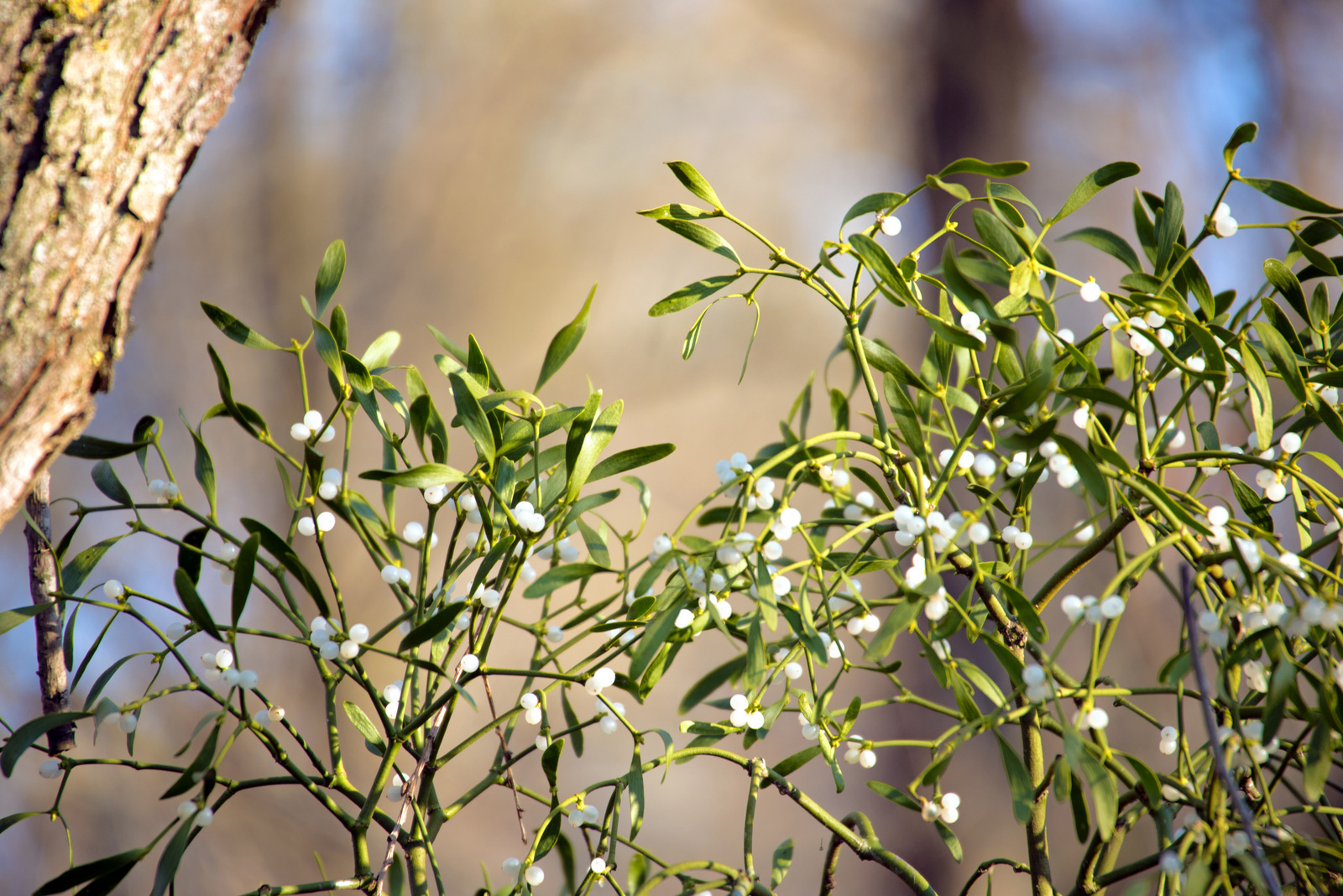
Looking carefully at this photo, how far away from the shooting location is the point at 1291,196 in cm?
39

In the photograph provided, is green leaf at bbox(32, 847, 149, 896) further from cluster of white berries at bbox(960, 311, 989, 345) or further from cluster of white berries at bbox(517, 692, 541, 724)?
cluster of white berries at bbox(960, 311, 989, 345)

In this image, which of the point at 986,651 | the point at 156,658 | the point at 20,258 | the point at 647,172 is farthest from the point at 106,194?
the point at 986,651

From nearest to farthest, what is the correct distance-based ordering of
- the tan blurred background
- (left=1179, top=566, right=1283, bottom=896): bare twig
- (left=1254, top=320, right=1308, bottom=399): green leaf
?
1. (left=1179, top=566, right=1283, bottom=896): bare twig
2. (left=1254, top=320, right=1308, bottom=399): green leaf
3. the tan blurred background

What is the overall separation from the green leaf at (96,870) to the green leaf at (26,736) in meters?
0.05

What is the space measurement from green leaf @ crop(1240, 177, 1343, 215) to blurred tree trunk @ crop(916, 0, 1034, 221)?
2.88 ft

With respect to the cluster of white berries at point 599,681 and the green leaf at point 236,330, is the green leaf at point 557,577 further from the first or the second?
the green leaf at point 236,330

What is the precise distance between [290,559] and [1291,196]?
0.49 meters

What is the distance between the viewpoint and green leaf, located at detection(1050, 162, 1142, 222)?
379 millimetres

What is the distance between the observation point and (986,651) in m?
1.11

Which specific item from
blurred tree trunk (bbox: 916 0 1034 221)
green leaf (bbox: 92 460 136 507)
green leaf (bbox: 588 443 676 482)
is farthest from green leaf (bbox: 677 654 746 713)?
blurred tree trunk (bbox: 916 0 1034 221)

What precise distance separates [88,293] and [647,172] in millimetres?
865

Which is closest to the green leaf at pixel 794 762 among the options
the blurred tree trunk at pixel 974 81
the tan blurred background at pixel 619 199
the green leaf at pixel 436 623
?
the green leaf at pixel 436 623

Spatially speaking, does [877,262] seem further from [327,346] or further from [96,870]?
[96,870]

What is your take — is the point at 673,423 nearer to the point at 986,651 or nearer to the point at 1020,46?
the point at 986,651
